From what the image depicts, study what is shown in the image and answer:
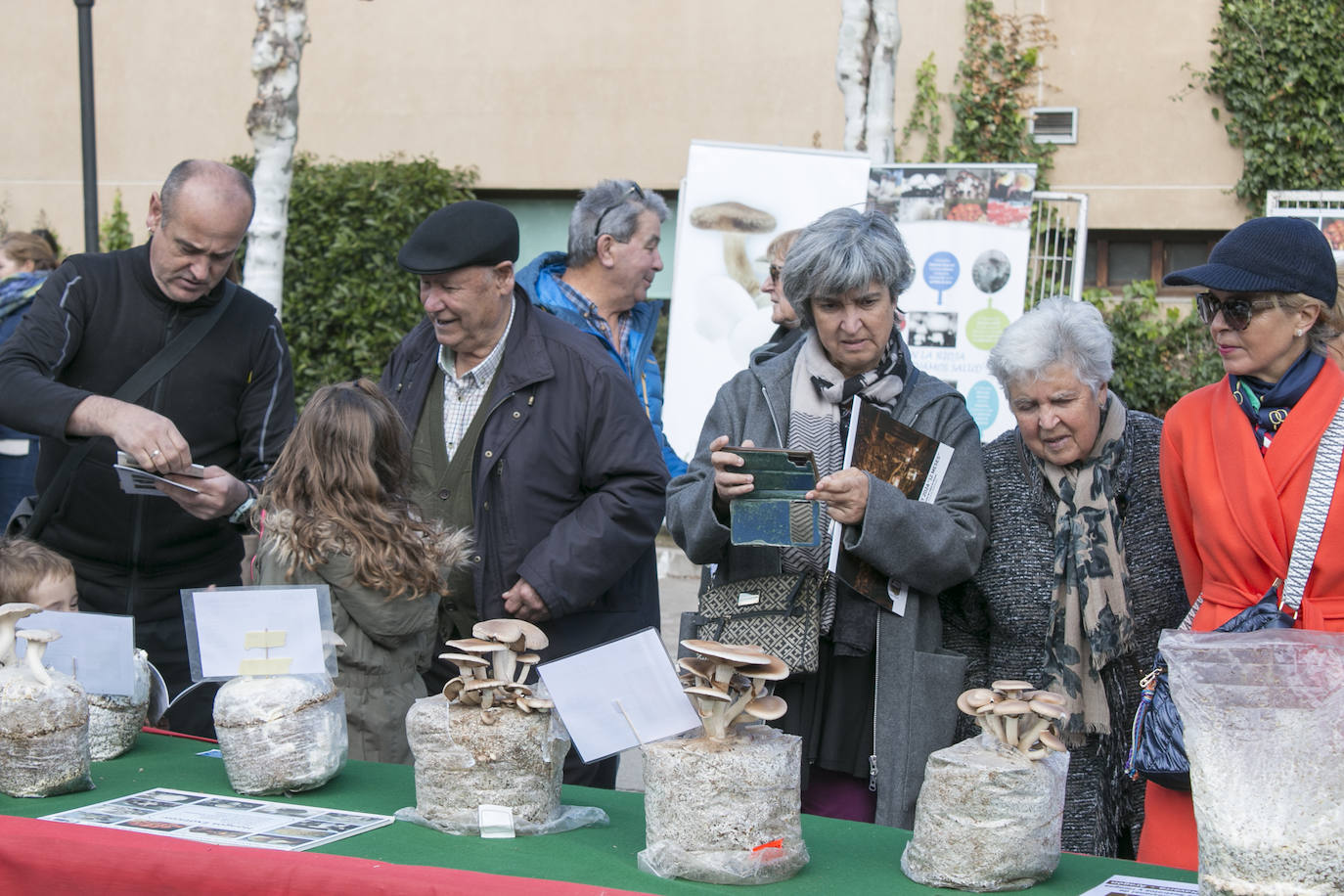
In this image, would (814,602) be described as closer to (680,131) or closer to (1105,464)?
(1105,464)

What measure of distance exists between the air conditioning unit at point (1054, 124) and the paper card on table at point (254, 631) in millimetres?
9020

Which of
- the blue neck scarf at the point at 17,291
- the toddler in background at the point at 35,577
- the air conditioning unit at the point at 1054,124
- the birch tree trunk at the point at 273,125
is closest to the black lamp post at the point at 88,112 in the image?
the birch tree trunk at the point at 273,125

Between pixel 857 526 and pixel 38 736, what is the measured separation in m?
1.37

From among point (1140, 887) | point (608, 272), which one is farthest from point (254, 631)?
point (608, 272)

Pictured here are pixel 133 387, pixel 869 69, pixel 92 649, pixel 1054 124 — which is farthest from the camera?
Answer: pixel 1054 124

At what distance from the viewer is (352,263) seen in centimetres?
1032

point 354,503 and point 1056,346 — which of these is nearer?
point 1056,346

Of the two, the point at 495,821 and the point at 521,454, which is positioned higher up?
the point at 521,454

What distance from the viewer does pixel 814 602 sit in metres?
2.50

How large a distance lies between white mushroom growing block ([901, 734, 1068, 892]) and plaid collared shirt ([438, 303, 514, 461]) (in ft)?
5.30

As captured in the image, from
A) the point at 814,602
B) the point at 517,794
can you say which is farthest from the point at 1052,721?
the point at 517,794

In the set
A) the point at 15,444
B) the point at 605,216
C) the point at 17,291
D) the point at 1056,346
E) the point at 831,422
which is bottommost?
the point at 15,444

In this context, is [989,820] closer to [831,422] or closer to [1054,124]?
[831,422]

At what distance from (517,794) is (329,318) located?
8.72 meters
